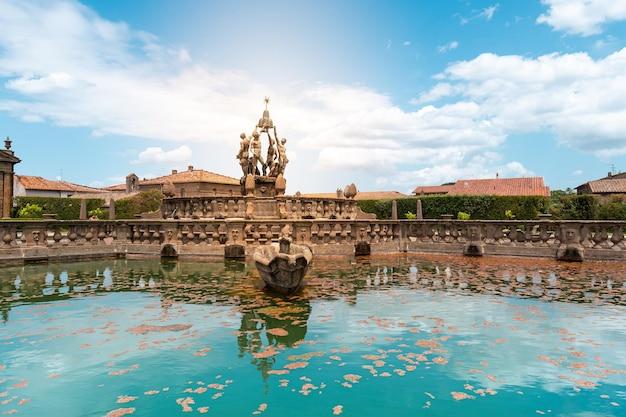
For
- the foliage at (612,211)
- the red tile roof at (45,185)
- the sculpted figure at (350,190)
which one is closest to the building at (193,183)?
the red tile roof at (45,185)

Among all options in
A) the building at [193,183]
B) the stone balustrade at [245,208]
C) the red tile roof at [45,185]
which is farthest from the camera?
the building at [193,183]

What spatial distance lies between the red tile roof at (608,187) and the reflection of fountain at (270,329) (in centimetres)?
6023

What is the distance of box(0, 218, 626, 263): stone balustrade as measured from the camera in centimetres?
1650

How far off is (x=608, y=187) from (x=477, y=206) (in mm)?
31471

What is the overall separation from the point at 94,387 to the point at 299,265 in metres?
5.43

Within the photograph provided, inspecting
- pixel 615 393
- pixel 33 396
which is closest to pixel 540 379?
pixel 615 393

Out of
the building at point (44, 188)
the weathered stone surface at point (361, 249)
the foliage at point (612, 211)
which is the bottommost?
the weathered stone surface at point (361, 249)

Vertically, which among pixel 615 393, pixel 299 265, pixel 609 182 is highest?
pixel 609 182

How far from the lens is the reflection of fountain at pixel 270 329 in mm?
6337

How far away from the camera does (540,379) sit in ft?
17.8

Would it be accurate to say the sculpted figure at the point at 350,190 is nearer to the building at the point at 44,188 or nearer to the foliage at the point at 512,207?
the foliage at the point at 512,207

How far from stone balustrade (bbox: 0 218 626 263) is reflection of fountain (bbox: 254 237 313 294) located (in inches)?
230

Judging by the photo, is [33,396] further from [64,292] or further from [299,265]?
[64,292]

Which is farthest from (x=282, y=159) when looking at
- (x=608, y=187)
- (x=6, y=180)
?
(x=608, y=187)
